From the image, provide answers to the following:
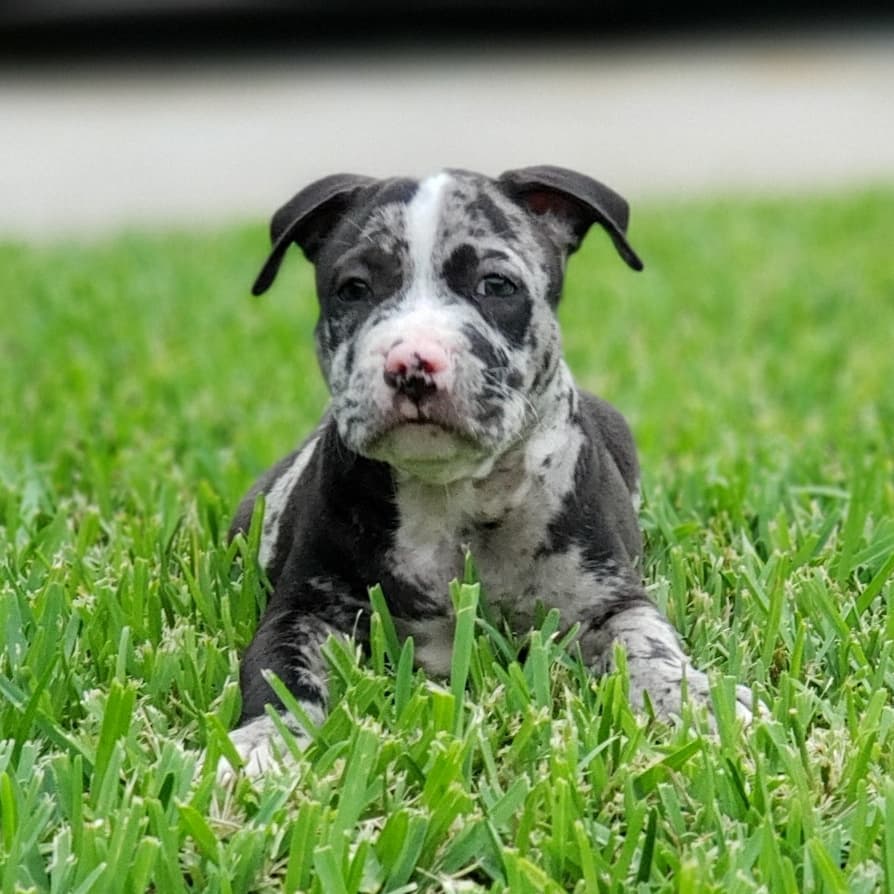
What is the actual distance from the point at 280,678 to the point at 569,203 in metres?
1.27

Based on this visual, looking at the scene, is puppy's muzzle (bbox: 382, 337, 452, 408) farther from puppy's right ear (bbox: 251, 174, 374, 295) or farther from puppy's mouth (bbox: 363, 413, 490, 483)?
puppy's right ear (bbox: 251, 174, 374, 295)

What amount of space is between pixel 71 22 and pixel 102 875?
18.9 m

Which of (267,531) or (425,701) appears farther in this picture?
(267,531)

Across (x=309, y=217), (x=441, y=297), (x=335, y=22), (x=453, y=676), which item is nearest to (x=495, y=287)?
(x=441, y=297)

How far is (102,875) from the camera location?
8.45 feet

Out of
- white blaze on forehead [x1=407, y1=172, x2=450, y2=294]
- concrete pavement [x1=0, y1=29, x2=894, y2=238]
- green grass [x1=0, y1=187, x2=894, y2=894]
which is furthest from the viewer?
concrete pavement [x1=0, y1=29, x2=894, y2=238]

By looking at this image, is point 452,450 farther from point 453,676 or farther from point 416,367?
point 453,676

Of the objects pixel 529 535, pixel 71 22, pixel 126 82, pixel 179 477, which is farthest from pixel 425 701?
pixel 71 22

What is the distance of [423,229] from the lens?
351 centimetres

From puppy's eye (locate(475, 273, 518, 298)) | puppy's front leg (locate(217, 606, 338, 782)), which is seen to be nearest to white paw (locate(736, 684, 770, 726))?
puppy's front leg (locate(217, 606, 338, 782))

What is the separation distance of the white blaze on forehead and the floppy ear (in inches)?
8.9

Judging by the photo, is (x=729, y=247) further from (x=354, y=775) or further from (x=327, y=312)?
(x=354, y=775)

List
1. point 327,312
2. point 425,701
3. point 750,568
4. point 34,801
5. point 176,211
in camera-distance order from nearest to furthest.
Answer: point 34,801 < point 425,701 < point 327,312 < point 750,568 < point 176,211

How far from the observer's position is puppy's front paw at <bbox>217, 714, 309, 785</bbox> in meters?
3.00
